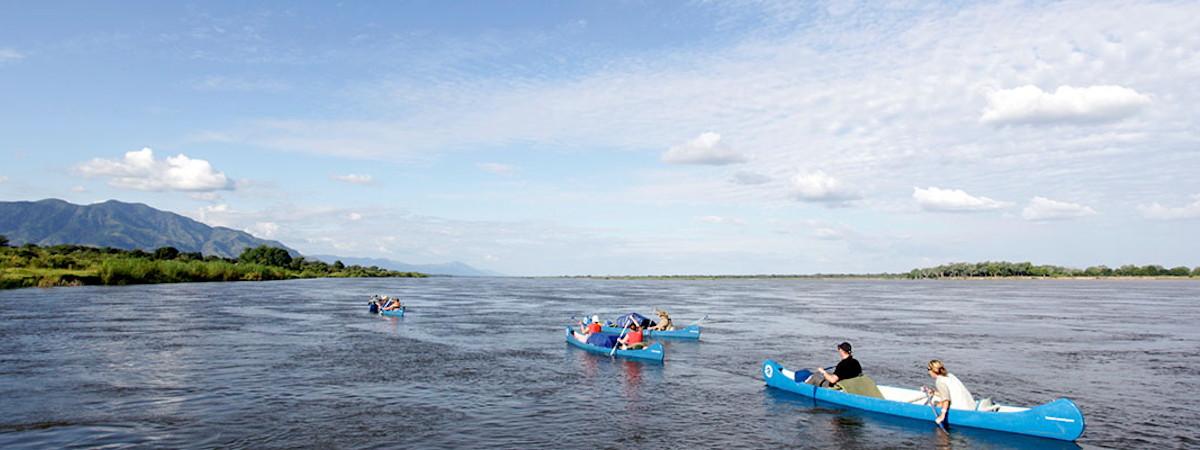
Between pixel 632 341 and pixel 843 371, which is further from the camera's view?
pixel 632 341

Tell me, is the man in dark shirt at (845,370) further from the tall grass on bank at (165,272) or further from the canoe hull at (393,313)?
the tall grass on bank at (165,272)

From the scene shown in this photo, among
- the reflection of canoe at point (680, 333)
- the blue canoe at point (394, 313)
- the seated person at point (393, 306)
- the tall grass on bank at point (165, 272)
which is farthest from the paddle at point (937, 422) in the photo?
the tall grass on bank at point (165, 272)

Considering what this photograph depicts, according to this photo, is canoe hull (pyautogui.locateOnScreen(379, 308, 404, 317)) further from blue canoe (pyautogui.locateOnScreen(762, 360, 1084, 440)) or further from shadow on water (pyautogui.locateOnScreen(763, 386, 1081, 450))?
shadow on water (pyautogui.locateOnScreen(763, 386, 1081, 450))

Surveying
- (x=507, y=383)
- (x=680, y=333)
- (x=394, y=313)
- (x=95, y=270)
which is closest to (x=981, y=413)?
→ (x=507, y=383)

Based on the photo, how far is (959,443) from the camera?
17062mm

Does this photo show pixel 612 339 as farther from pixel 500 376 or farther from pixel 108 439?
pixel 108 439

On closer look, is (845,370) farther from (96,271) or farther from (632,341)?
(96,271)

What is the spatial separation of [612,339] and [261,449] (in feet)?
61.4

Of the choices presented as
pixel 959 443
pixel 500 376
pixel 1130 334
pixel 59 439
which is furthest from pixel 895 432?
pixel 1130 334

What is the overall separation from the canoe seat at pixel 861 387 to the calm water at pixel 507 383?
0.76 meters

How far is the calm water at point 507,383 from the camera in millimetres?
17156

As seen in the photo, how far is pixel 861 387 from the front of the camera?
68.4 feet

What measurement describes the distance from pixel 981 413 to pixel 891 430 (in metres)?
2.33

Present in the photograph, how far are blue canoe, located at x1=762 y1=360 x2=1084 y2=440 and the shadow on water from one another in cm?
17
